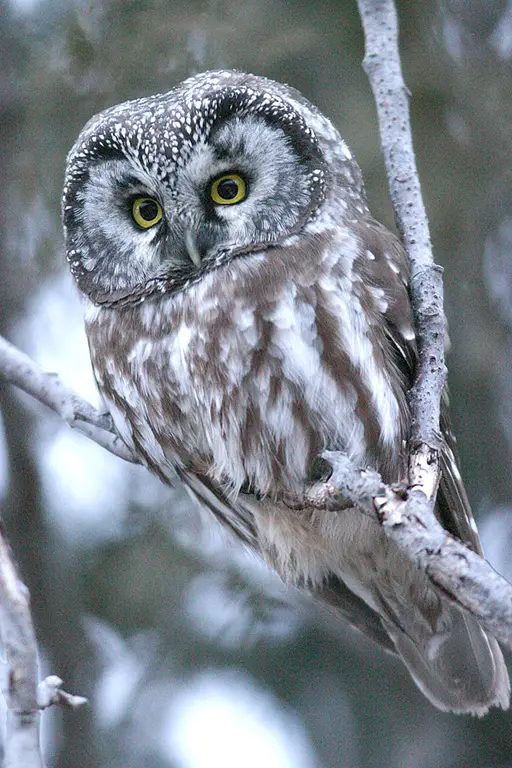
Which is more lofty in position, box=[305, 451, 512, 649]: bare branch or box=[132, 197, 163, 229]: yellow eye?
box=[132, 197, 163, 229]: yellow eye

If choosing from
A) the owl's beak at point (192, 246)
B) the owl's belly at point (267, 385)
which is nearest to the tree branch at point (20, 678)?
the owl's belly at point (267, 385)

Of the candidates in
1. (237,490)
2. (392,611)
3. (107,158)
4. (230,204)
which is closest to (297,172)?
(230,204)

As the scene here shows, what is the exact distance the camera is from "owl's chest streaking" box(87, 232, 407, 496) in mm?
3166

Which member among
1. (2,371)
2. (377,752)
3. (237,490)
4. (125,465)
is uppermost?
(2,371)

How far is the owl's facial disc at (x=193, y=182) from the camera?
325 centimetres

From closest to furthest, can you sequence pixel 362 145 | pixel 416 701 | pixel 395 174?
pixel 395 174 → pixel 362 145 → pixel 416 701

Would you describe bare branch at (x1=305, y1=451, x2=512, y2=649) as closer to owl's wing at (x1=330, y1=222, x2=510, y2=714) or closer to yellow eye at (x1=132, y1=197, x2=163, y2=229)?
owl's wing at (x1=330, y1=222, x2=510, y2=714)

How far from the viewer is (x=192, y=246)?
10.6 ft

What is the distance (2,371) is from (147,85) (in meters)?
2.11

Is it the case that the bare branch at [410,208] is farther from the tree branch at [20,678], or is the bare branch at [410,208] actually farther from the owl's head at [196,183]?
the tree branch at [20,678]

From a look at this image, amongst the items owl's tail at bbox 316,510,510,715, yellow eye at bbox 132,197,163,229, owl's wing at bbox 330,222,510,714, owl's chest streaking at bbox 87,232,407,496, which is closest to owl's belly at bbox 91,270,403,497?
owl's chest streaking at bbox 87,232,407,496

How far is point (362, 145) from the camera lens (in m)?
4.61

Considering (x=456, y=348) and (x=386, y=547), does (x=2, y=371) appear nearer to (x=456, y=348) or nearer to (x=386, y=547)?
(x=386, y=547)

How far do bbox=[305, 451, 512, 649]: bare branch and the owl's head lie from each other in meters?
1.06
